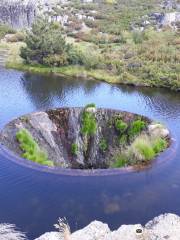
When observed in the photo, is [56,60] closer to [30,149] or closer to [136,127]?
[136,127]

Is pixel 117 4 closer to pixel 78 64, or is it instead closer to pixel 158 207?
pixel 78 64

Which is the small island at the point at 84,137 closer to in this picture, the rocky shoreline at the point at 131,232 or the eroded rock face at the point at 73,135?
the eroded rock face at the point at 73,135

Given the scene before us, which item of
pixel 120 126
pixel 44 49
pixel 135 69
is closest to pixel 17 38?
pixel 44 49

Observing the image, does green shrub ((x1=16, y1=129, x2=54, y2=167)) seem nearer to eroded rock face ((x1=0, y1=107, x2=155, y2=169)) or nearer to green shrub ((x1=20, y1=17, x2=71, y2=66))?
eroded rock face ((x1=0, y1=107, x2=155, y2=169))

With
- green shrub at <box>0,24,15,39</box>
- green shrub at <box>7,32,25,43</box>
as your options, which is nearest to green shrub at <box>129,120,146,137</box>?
green shrub at <box>7,32,25,43</box>

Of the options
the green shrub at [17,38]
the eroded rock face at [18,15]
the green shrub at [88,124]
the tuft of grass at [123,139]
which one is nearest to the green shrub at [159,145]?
the tuft of grass at [123,139]
